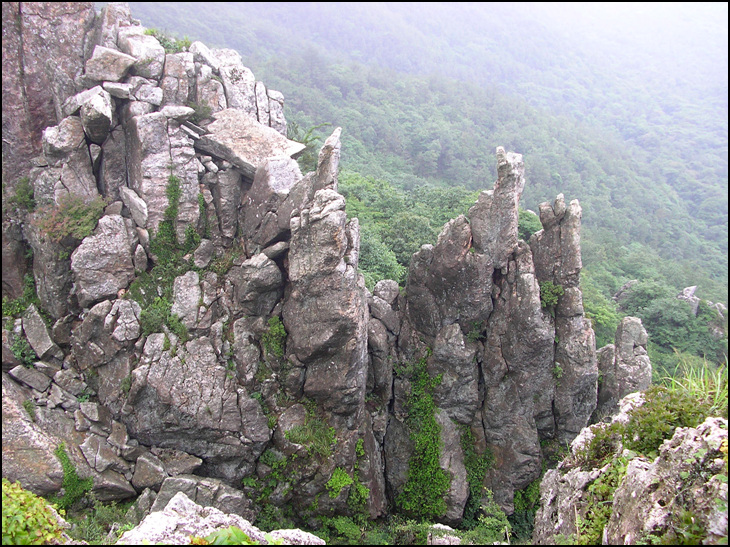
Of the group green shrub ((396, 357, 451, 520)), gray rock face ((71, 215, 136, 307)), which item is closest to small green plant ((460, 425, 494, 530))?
green shrub ((396, 357, 451, 520))

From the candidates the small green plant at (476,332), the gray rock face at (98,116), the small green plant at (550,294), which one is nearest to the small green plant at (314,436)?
the small green plant at (476,332)

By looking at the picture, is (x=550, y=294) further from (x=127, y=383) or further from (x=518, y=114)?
(x=518, y=114)

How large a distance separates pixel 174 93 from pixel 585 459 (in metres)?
18.3

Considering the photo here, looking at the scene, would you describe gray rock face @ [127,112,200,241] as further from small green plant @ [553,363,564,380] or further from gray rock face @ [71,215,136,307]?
small green plant @ [553,363,564,380]

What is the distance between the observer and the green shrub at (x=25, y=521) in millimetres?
6246

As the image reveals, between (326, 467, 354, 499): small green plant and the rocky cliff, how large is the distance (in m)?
0.12

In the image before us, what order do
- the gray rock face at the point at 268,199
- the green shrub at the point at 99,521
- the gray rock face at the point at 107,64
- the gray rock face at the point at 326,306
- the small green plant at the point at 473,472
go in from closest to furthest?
the green shrub at the point at 99,521
the gray rock face at the point at 326,306
the gray rock face at the point at 268,199
the gray rock face at the point at 107,64
the small green plant at the point at 473,472

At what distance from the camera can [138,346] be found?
15.7 metres

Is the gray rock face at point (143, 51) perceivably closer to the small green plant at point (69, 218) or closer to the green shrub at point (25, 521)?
the small green plant at point (69, 218)

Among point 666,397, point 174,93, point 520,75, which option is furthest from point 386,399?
point 520,75

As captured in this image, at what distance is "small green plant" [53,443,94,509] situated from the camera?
46.9ft

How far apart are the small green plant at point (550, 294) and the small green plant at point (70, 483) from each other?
16.7 m

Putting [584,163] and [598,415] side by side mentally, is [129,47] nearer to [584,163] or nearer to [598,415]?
[598,415]

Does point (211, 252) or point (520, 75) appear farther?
point (520, 75)
